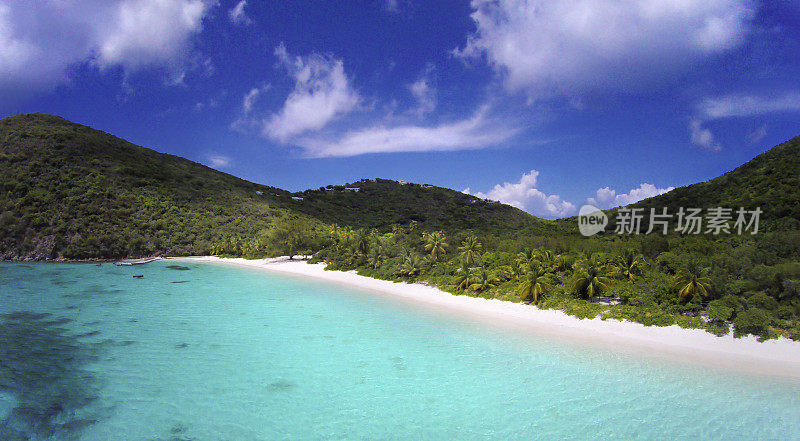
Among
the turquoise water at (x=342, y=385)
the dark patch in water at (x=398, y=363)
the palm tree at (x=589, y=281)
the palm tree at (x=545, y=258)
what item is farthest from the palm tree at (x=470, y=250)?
the dark patch in water at (x=398, y=363)

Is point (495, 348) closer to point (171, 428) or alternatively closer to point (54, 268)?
point (171, 428)

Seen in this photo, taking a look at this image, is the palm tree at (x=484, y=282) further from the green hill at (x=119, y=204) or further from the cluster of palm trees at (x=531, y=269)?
the green hill at (x=119, y=204)

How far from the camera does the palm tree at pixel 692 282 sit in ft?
57.1

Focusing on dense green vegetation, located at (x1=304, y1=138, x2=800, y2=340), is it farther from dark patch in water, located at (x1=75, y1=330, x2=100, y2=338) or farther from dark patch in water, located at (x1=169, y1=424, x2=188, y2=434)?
dark patch in water, located at (x1=75, y1=330, x2=100, y2=338)

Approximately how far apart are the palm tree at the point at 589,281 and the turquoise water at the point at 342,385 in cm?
643

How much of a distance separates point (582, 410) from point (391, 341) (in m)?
8.46

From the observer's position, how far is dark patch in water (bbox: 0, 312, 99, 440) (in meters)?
8.46

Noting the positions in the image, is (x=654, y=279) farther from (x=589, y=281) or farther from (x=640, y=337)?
(x=640, y=337)

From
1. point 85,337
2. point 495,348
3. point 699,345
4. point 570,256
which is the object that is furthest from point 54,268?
point 699,345

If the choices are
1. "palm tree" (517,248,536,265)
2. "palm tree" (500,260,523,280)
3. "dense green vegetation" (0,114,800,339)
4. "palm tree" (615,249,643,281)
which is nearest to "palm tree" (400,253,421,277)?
"dense green vegetation" (0,114,800,339)

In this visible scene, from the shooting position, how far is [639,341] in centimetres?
1634

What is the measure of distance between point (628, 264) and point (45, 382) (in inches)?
1120

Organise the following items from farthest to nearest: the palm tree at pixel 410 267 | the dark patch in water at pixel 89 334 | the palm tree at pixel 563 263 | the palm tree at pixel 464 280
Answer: the palm tree at pixel 410 267, the palm tree at pixel 464 280, the palm tree at pixel 563 263, the dark patch in water at pixel 89 334

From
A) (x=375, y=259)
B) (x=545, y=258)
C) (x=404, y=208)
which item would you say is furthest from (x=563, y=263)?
(x=404, y=208)
